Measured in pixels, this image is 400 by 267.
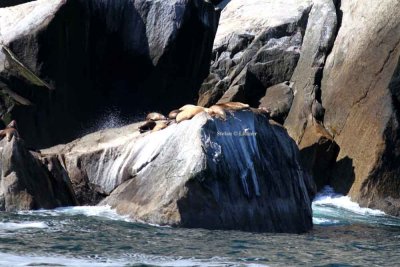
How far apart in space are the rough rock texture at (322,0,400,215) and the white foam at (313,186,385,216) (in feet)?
0.85

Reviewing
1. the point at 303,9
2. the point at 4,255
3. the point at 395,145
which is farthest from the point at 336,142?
the point at 4,255

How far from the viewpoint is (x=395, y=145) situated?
23.2 m

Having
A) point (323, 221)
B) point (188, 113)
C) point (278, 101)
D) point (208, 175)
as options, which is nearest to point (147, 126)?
point (188, 113)

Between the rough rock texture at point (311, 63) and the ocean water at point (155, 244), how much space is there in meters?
9.10

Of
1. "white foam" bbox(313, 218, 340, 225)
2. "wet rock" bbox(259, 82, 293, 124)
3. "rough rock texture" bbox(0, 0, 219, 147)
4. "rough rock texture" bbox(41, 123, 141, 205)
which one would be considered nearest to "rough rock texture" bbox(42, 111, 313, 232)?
"rough rock texture" bbox(41, 123, 141, 205)

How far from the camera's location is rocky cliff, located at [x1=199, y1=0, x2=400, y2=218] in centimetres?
Result: 2327

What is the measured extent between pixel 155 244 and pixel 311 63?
15853 mm

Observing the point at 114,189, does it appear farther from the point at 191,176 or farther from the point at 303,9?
the point at 303,9

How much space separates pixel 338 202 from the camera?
23.0 meters

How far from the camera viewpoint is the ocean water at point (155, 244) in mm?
11289

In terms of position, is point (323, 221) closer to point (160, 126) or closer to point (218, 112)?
point (218, 112)

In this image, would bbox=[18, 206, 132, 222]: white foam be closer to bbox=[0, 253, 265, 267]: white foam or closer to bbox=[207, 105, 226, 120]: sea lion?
bbox=[207, 105, 226, 120]: sea lion

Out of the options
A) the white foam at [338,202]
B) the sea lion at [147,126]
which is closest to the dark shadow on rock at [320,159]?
the white foam at [338,202]

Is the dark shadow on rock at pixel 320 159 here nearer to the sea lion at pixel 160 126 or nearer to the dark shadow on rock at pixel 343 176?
the dark shadow on rock at pixel 343 176
